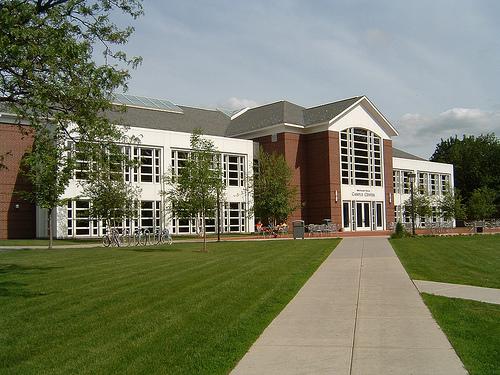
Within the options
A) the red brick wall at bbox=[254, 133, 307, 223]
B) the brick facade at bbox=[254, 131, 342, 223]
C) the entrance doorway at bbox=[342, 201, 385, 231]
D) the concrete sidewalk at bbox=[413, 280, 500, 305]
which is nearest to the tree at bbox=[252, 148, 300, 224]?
the red brick wall at bbox=[254, 133, 307, 223]

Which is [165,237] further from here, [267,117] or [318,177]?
[267,117]

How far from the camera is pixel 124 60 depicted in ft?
40.0

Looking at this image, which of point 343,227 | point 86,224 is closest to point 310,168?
point 343,227

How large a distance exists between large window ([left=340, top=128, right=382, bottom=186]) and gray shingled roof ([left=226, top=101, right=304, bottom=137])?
4.91m

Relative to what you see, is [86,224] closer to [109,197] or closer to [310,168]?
[109,197]

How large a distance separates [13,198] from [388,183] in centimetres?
3446

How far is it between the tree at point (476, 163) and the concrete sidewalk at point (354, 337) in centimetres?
7113

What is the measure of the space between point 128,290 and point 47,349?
4.19m

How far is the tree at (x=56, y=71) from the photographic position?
983 centimetres

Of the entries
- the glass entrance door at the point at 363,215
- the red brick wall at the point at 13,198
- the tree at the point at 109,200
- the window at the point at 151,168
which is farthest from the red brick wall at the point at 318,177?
the red brick wall at the point at 13,198

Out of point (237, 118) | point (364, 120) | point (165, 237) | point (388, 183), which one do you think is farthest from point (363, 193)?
point (165, 237)

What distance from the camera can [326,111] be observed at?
4731 centimetres

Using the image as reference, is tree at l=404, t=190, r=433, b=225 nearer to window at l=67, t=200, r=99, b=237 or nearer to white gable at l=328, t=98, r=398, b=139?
white gable at l=328, t=98, r=398, b=139

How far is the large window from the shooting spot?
155 ft
